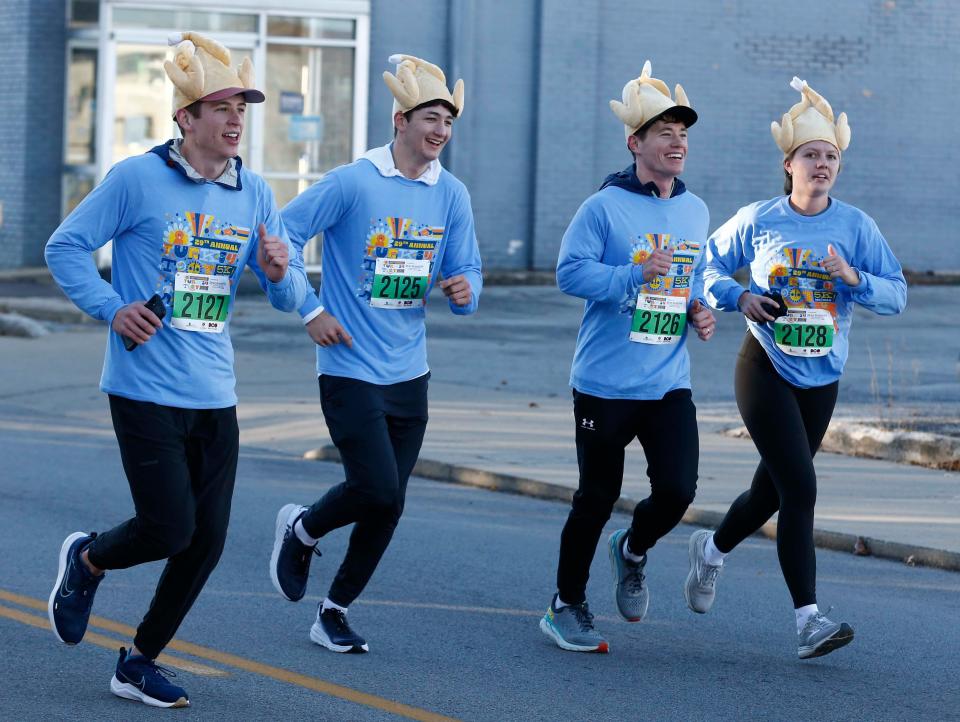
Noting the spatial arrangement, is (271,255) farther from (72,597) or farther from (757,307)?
(757,307)

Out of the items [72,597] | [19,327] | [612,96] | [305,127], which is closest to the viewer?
[72,597]

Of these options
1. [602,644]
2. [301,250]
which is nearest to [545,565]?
[602,644]

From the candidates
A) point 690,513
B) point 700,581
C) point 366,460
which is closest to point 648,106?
point 366,460

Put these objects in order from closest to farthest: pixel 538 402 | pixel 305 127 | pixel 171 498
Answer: pixel 171 498 < pixel 538 402 < pixel 305 127

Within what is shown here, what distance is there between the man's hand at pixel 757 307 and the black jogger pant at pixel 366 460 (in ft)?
4.22

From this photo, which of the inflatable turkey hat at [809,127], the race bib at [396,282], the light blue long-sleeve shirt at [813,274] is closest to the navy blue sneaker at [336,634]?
the race bib at [396,282]

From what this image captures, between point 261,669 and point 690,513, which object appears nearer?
point 261,669

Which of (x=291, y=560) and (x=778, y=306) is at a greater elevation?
(x=778, y=306)

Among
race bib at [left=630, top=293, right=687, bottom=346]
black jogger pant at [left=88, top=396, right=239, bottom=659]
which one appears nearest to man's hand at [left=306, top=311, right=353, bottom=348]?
black jogger pant at [left=88, top=396, right=239, bottom=659]

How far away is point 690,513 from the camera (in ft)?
33.7

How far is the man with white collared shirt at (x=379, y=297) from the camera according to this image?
666 cm

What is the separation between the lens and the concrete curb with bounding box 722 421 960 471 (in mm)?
11781

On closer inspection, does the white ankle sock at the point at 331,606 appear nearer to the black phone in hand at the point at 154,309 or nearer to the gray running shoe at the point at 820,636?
the black phone in hand at the point at 154,309

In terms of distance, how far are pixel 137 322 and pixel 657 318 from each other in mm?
2161
